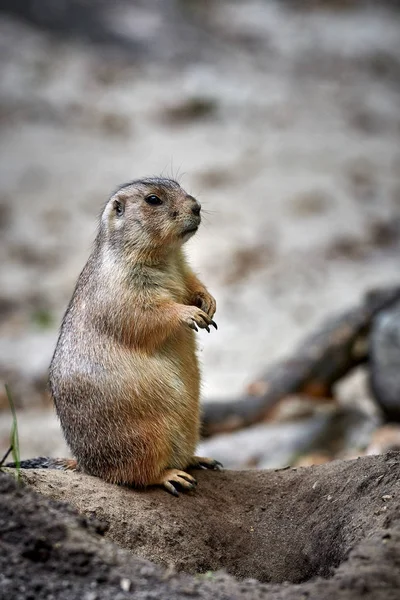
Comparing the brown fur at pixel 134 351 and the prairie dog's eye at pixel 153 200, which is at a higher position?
the prairie dog's eye at pixel 153 200

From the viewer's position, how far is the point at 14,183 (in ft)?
52.5

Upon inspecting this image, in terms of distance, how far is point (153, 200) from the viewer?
17.4 feet

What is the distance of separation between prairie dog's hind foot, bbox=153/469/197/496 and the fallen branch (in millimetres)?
5157

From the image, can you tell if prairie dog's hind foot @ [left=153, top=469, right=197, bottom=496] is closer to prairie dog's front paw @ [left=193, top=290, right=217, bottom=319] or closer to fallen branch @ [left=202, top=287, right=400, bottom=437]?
prairie dog's front paw @ [left=193, top=290, right=217, bottom=319]

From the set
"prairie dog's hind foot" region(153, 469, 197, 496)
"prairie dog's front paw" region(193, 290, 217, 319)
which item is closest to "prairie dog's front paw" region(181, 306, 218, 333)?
"prairie dog's front paw" region(193, 290, 217, 319)

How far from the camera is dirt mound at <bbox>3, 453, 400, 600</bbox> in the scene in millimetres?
4332

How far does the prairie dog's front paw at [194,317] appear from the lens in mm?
4926

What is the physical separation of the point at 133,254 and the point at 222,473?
1536 millimetres

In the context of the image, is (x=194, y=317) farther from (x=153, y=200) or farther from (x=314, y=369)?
(x=314, y=369)

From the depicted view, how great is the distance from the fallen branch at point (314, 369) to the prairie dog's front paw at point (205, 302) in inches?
193

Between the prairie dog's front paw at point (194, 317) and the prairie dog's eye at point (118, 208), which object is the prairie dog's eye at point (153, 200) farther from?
the prairie dog's front paw at point (194, 317)

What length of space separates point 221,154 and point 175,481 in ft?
40.8

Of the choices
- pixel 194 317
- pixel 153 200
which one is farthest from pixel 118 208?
pixel 194 317

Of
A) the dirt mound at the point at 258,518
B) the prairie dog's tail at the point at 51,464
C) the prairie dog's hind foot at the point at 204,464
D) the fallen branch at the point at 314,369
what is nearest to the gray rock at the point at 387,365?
the fallen branch at the point at 314,369
